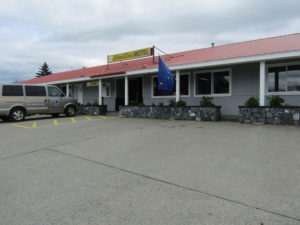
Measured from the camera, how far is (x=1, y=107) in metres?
9.98

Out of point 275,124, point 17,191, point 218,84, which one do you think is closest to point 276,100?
point 275,124

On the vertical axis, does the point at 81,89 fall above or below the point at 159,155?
above

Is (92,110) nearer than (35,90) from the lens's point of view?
No

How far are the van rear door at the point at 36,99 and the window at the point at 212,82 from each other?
28.4ft

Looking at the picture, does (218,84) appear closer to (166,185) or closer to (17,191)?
(166,185)

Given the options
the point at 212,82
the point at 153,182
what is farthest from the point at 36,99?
the point at 153,182

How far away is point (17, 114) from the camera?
10.5m

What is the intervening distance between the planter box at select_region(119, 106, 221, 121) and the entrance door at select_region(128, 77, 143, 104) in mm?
2606

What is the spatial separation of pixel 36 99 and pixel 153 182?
406 inches

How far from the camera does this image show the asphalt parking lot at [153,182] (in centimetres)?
226

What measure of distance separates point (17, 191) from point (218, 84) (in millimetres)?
10231

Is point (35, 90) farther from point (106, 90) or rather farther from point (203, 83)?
point (203, 83)

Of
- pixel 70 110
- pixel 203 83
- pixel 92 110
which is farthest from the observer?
pixel 92 110

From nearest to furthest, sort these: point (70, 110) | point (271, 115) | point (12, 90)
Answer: point (271, 115)
point (12, 90)
point (70, 110)
